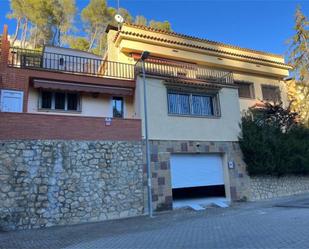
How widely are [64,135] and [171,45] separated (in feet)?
35.3

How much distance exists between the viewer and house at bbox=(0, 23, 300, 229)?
11.4 metres

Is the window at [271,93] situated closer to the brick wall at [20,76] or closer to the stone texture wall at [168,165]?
the stone texture wall at [168,165]

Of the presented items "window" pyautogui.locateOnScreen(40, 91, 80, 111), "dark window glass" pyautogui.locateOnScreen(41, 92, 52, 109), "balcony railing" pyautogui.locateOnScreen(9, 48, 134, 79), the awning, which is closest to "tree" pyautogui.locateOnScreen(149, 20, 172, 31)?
"balcony railing" pyautogui.locateOnScreen(9, 48, 134, 79)

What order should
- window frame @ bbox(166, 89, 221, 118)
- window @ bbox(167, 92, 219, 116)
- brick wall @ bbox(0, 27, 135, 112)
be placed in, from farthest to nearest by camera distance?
window frame @ bbox(166, 89, 221, 118) → window @ bbox(167, 92, 219, 116) → brick wall @ bbox(0, 27, 135, 112)

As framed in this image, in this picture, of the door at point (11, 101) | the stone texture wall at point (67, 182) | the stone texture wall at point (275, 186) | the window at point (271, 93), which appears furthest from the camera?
the window at point (271, 93)

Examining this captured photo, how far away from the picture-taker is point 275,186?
17047mm

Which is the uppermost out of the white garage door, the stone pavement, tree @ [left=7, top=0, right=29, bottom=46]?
tree @ [left=7, top=0, right=29, bottom=46]

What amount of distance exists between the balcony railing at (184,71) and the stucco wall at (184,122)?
0.74 meters

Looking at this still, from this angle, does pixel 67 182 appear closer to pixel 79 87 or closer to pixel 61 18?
pixel 79 87

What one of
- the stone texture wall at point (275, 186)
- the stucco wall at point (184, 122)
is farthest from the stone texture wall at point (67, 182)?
the stone texture wall at point (275, 186)

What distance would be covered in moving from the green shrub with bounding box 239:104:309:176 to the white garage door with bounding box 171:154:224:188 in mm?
1976

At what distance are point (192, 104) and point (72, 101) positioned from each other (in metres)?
7.06

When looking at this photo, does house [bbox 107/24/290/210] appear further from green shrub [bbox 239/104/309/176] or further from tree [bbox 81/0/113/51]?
tree [bbox 81/0/113/51]

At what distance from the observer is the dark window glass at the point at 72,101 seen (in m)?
15.3
